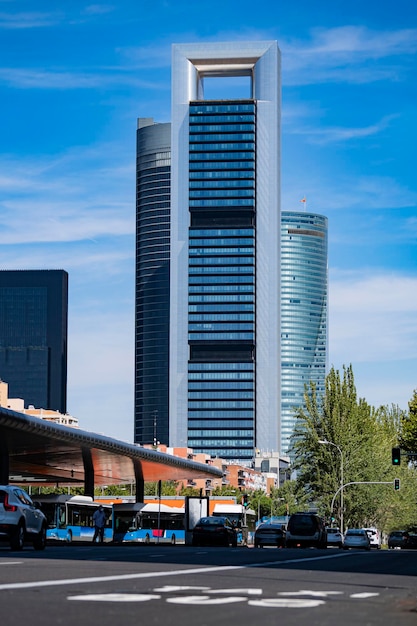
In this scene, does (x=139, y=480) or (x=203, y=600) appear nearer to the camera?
(x=203, y=600)

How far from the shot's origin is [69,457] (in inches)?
3127

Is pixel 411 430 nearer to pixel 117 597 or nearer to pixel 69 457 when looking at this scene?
pixel 69 457

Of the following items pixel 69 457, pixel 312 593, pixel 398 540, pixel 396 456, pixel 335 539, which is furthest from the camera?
pixel 69 457

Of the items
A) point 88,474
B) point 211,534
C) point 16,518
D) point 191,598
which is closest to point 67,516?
point 211,534

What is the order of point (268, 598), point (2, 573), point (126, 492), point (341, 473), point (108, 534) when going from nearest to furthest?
point (268, 598), point (2, 573), point (108, 534), point (341, 473), point (126, 492)

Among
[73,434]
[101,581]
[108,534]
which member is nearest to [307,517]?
[73,434]

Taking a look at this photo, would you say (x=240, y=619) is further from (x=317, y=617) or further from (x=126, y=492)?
A: (x=126, y=492)

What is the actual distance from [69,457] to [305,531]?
31.2 m

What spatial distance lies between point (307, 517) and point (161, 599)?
4173cm

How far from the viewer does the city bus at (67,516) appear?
62281 mm

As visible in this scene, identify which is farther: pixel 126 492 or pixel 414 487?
pixel 126 492

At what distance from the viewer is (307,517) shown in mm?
51969

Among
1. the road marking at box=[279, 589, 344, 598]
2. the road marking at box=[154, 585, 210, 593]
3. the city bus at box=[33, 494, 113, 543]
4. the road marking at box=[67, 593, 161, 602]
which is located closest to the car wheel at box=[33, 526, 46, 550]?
the road marking at box=[154, 585, 210, 593]

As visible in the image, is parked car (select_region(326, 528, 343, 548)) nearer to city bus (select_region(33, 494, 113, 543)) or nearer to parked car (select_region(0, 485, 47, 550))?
city bus (select_region(33, 494, 113, 543))
